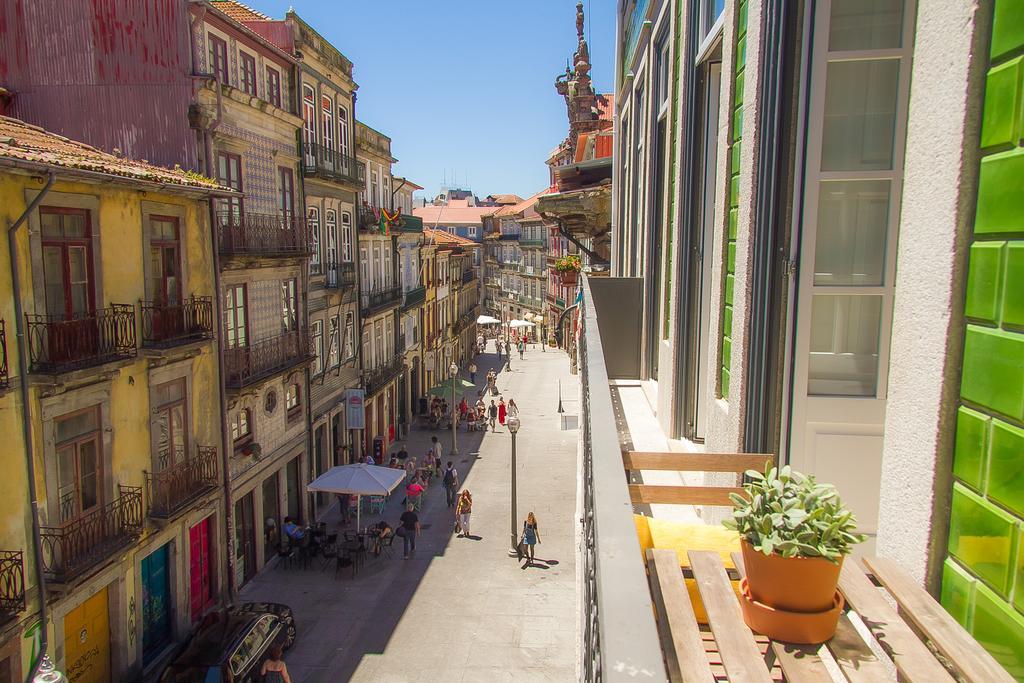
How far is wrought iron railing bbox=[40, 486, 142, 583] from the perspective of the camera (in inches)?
462

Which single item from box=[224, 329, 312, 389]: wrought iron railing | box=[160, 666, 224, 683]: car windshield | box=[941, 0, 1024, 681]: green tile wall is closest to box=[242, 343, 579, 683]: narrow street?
box=[160, 666, 224, 683]: car windshield

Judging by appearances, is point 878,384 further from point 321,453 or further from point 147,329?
point 321,453

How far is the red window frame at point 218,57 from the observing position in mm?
17203

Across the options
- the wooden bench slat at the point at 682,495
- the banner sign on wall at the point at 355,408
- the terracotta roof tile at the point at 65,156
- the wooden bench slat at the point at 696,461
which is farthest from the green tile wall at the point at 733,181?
the banner sign on wall at the point at 355,408

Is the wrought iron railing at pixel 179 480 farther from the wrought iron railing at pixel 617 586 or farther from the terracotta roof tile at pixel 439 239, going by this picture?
the terracotta roof tile at pixel 439 239

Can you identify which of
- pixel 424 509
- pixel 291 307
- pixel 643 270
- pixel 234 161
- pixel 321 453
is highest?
pixel 234 161

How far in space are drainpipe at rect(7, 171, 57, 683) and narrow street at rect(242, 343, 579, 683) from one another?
502 centimetres

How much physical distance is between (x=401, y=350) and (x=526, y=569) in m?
17.9

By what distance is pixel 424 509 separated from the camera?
25.0 m

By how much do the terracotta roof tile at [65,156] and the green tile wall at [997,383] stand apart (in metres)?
11.2

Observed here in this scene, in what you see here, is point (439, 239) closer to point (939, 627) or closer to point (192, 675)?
point (192, 675)

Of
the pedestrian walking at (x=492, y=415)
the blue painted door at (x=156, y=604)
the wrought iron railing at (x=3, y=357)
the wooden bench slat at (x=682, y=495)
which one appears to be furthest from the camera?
the pedestrian walking at (x=492, y=415)

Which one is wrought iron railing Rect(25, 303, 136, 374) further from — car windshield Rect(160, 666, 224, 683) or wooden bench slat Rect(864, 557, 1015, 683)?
wooden bench slat Rect(864, 557, 1015, 683)

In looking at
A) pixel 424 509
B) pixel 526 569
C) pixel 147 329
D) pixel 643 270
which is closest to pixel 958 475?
pixel 643 270
